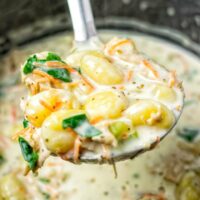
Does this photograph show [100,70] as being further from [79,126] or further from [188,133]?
[188,133]

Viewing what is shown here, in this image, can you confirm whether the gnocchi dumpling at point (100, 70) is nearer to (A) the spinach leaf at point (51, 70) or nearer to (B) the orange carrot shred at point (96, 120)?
(A) the spinach leaf at point (51, 70)

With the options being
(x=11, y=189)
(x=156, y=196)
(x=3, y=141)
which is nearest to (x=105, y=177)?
(x=156, y=196)

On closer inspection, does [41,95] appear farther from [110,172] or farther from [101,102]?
[110,172]

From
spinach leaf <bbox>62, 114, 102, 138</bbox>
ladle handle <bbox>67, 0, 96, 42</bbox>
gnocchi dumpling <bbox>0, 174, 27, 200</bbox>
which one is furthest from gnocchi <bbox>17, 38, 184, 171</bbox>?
gnocchi dumpling <bbox>0, 174, 27, 200</bbox>

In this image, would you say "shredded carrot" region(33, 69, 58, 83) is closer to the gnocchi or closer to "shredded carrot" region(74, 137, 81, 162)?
the gnocchi

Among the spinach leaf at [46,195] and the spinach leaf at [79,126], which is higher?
the spinach leaf at [79,126]

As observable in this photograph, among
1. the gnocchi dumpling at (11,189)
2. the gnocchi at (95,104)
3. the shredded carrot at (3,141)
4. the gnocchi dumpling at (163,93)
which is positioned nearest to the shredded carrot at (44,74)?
the gnocchi at (95,104)
